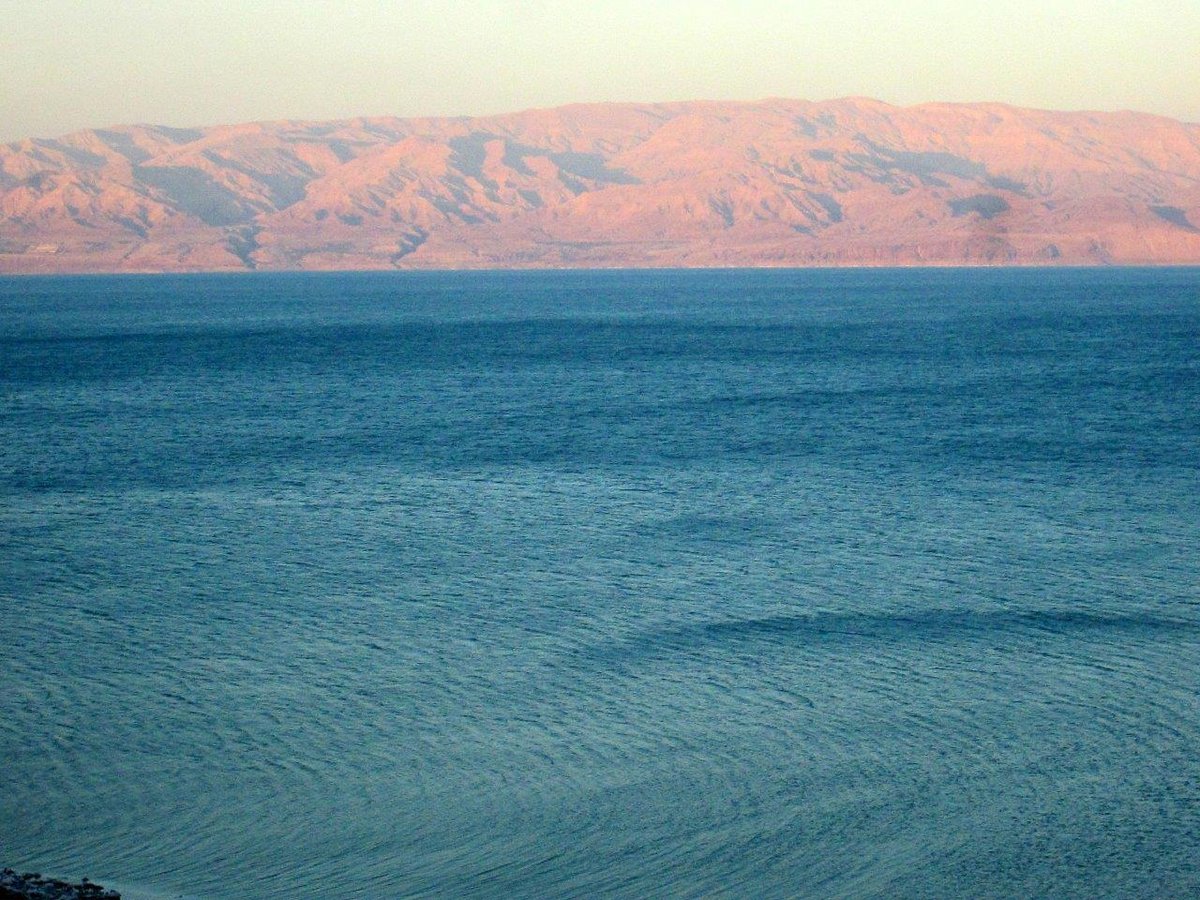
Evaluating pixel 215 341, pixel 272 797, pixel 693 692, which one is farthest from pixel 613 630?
pixel 215 341

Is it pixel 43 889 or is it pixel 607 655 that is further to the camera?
pixel 607 655

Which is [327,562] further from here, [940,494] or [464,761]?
[940,494]

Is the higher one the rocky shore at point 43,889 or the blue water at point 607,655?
the rocky shore at point 43,889

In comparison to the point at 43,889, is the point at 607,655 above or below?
below

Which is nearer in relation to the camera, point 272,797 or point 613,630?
point 272,797

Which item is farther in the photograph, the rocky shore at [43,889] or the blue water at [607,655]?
the blue water at [607,655]
